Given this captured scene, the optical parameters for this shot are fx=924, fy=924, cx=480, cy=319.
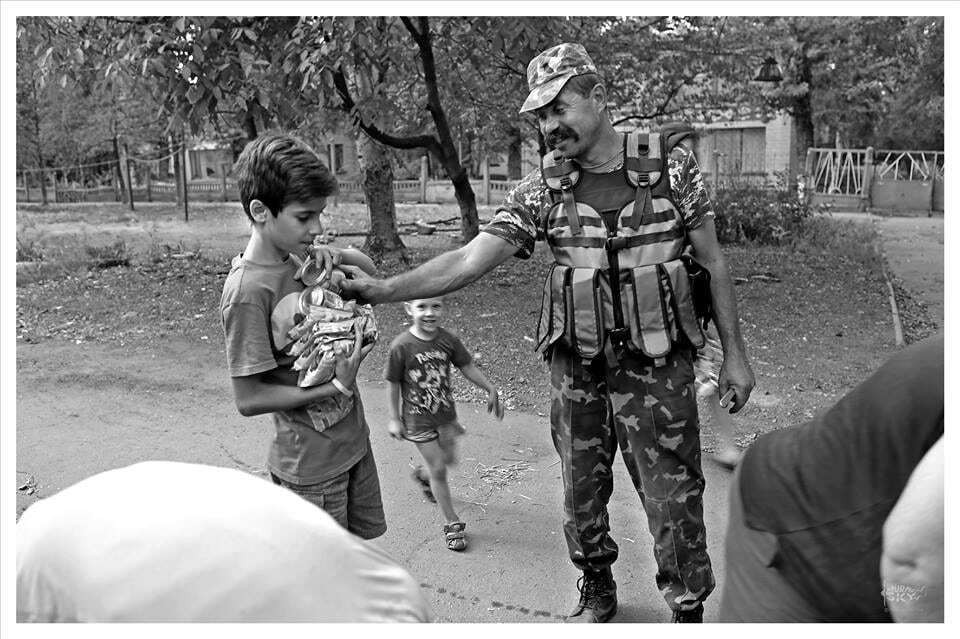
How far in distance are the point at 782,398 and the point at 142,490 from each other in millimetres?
6100

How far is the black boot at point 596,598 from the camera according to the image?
387 cm

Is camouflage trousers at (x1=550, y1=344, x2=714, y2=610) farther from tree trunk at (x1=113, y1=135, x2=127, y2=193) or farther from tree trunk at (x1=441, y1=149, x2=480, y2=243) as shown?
tree trunk at (x1=113, y1=135, x2=127, y2=193)

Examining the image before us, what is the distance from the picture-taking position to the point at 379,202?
1381 cm

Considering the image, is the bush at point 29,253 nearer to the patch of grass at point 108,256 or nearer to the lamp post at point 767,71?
the patch of grass at point 108,256

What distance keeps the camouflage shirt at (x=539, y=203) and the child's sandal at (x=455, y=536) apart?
5.14ft

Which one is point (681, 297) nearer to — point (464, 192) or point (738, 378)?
point (738, 378)

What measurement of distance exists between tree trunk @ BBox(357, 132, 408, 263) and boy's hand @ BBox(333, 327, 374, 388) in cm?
1055

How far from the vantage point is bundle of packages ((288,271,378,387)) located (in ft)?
10.1

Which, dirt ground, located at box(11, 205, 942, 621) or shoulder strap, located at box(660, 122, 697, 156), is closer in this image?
shoulder strap, located at box(660, 122, 697, 156)

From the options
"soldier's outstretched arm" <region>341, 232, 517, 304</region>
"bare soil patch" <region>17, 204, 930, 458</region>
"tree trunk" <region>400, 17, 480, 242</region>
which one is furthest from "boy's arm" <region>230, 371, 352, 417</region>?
"tree trunk" <region>400, 17, 480, 242</region>

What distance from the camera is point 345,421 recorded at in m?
3.25

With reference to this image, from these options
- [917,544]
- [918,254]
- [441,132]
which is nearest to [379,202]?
[441,132]

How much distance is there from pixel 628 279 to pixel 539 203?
1.56 feet

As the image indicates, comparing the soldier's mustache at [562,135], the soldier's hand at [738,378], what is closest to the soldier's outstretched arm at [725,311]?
the soldier's hand at [738,378]
